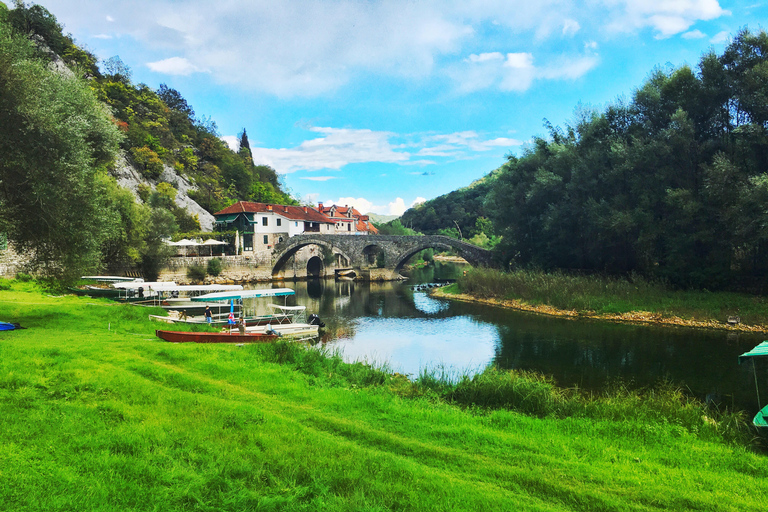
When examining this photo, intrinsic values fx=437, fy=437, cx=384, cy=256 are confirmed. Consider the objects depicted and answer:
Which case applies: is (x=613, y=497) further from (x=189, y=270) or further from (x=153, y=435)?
(x=189, y=270)

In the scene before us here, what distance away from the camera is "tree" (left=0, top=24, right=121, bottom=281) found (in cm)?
1390

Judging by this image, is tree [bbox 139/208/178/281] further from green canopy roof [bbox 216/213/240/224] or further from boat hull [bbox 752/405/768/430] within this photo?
boat hull [bbox 752/405/768/430]

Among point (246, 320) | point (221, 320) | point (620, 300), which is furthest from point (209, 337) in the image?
point (620, 300)

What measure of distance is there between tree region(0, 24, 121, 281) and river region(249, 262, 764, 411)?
11.7m

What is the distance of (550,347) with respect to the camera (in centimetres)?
2028

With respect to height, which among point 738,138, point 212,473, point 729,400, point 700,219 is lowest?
point 729,400

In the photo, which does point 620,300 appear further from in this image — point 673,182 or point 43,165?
point 43,165

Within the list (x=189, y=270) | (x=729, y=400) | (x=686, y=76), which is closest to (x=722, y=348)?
(x=729, y=400)

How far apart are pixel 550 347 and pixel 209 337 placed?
49.5 ft

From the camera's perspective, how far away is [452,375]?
14523mm

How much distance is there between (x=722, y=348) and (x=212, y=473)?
21.4 meters

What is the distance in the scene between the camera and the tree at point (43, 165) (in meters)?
13.9

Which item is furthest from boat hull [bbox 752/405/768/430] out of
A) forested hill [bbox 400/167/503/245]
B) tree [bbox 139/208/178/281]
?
forested hill [bbox 400/167/503/245]

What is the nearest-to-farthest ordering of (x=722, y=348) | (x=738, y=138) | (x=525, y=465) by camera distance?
1. (x=525, y=465)
2. (x=722, y=348)
3. (x=738, y=138)
